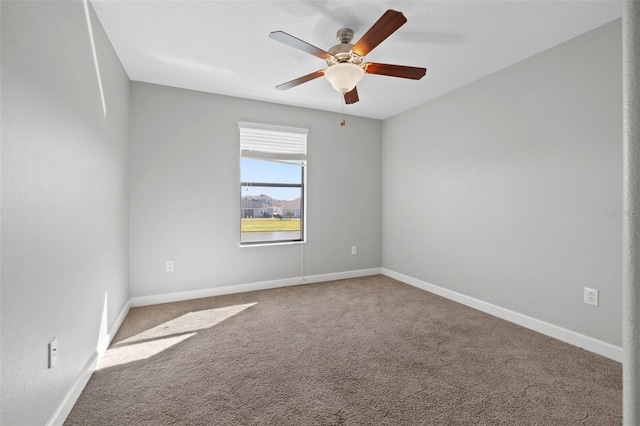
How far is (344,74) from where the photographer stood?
7.57 ft

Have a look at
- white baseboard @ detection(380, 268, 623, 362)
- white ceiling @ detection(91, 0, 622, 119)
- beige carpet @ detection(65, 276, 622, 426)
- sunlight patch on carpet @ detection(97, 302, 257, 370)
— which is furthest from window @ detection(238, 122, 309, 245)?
white baseboard @ detection(380, 268, 623, 362)

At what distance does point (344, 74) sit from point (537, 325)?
2755mm

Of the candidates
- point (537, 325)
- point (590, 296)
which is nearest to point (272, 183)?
point (537, 325)

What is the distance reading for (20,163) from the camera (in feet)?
4.14

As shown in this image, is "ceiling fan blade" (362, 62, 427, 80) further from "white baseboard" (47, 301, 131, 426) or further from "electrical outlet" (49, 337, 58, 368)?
"white baseboard" (47, 301, 131, 426)

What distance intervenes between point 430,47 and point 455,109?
1.14 metres

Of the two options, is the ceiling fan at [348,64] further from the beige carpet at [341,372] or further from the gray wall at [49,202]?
the beige carpet at [341,372]

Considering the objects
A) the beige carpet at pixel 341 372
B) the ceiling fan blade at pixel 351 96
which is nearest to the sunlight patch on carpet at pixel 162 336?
the beige carpet at pixel 341 372

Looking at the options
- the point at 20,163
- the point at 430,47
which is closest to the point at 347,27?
the point at 430,47

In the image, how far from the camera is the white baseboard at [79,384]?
1.56m

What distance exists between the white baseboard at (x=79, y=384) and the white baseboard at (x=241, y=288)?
763 mm

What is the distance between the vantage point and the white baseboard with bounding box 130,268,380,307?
3.41m

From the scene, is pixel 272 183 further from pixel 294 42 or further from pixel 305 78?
pixel 294 42

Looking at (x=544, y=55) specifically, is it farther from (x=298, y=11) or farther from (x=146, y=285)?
(x=146, y=285)
